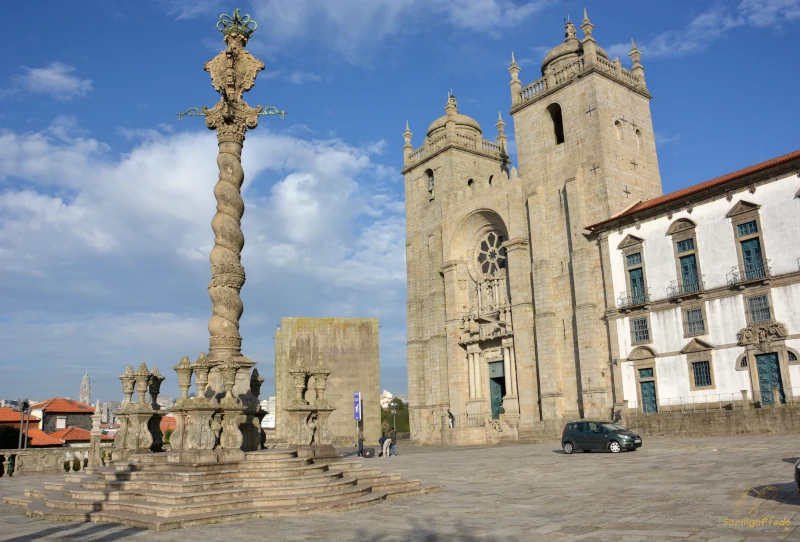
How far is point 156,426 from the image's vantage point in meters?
17.4

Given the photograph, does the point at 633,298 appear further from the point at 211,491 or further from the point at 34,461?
the point at 34,461

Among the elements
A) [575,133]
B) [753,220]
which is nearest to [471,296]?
[575,133]

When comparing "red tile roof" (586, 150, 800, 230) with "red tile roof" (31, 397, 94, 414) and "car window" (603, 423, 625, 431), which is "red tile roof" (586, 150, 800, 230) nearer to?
"car window" (603, 423, 625, 431)

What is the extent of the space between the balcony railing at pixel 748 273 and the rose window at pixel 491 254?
575 inches

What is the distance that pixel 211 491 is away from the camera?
11.4 m

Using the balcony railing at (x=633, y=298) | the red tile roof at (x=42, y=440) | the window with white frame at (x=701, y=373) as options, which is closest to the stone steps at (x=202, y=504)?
the window with white frame at (x=701, y=373)

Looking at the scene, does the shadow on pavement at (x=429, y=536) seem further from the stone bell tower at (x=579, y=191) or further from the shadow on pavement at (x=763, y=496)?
the stone bell tower at (x=579, y=191)

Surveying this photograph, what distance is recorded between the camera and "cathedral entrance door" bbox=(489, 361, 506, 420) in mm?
39656

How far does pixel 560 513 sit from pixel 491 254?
32224 millimetres

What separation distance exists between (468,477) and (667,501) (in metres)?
7.06

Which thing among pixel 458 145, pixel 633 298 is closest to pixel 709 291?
pixel 633 298

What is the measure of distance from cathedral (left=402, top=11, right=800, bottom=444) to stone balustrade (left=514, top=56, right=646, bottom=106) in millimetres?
87

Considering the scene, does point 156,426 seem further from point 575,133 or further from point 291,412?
point 575,133

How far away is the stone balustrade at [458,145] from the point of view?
45.5 metres
